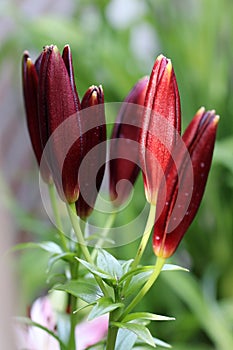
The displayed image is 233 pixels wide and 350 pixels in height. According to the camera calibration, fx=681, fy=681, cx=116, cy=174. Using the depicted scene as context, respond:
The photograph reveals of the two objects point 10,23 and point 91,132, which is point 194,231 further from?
point 91,132

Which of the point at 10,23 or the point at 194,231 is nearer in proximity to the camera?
the point at 194,231

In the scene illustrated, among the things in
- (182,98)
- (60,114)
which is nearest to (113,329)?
(60,114)

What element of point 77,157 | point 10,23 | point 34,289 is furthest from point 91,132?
point 10,23

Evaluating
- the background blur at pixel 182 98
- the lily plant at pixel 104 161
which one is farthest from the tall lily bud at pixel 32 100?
the background blur at pixel 182 98

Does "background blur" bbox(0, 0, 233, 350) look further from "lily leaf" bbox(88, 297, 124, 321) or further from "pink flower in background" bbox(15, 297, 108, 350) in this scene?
"lily leaf" bbox(88, 297, 124, 321)

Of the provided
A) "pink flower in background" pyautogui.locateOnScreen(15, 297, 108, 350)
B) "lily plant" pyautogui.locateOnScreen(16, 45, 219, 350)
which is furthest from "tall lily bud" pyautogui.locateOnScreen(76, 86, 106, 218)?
"pink flower in background" pyautogui.locateOnScreen(15, 297, 108, 350)

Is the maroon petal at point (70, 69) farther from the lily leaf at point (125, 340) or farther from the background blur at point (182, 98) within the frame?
the background blur at point (182, 98)
